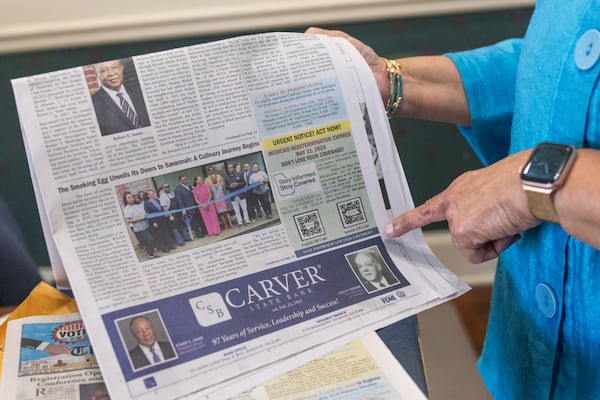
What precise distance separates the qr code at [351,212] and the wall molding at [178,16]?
0.94m

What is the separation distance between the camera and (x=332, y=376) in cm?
47

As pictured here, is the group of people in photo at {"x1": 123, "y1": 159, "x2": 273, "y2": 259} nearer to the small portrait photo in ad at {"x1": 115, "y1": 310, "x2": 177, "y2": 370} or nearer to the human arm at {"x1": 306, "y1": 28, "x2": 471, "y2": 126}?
the small portrait photo in ad at {"x1": 115, "y1": 310, "x2": 177, "y2": 370}

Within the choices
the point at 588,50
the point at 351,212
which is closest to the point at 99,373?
the point at 351,212

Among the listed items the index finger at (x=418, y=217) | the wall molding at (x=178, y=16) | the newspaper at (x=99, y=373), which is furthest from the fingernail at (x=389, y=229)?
the wall molding at (x=178, y=16)

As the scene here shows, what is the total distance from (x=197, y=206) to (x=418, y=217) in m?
0.22

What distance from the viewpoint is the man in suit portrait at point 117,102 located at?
517 millimetres

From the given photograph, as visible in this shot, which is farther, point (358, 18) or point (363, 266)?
point (358, 18)

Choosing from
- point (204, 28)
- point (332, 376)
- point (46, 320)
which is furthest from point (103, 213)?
point (204, 28)

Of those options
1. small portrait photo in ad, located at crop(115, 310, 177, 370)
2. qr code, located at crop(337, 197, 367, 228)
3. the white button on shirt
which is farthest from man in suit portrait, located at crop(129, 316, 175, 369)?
the white button on shirt

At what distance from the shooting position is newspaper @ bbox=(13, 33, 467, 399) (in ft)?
1.61

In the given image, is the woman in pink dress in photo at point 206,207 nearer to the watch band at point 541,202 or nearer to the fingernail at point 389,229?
the fingernail at point 389,229

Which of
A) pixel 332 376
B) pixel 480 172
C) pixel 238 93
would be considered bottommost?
pixel 332 376

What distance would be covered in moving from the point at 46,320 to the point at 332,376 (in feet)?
0.88

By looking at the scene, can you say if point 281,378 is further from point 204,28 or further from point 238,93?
point 204,28
